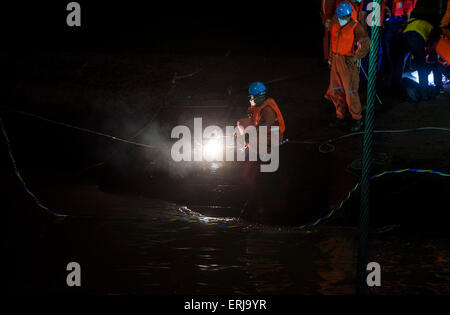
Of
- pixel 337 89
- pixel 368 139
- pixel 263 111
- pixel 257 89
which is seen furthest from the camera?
pixel 337 89

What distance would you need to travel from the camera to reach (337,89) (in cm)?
938

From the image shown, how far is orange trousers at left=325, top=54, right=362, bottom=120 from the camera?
9120mm

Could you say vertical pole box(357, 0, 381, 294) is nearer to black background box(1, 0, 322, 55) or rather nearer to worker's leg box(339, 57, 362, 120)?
worker's leg box(339, 57, 362, 120)

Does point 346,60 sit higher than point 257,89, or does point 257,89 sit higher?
point 346,60

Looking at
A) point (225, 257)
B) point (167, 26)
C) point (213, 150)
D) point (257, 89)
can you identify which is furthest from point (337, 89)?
point (167, 26)

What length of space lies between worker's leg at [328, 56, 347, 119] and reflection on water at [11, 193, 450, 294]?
3.55 m

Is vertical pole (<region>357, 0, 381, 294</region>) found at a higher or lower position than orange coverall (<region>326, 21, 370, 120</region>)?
lower

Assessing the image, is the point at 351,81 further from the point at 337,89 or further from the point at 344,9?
the point at 344,9

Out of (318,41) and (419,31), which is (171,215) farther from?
(318,41)

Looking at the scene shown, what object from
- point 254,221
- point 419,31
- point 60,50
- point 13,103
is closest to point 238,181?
point 254,221

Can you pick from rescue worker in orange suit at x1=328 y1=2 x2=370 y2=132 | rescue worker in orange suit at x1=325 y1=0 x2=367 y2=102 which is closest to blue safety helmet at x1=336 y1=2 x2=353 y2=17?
rescue worker in orange suit at x1=328 y1=2 x2=370 y2=132

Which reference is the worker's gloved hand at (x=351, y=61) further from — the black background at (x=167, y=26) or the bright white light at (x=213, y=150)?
the black background at (x=167, y=26)

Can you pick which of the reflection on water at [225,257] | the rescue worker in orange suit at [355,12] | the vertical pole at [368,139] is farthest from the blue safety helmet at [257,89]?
the vertical pole at [368,139]

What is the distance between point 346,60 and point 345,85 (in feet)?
1.41
